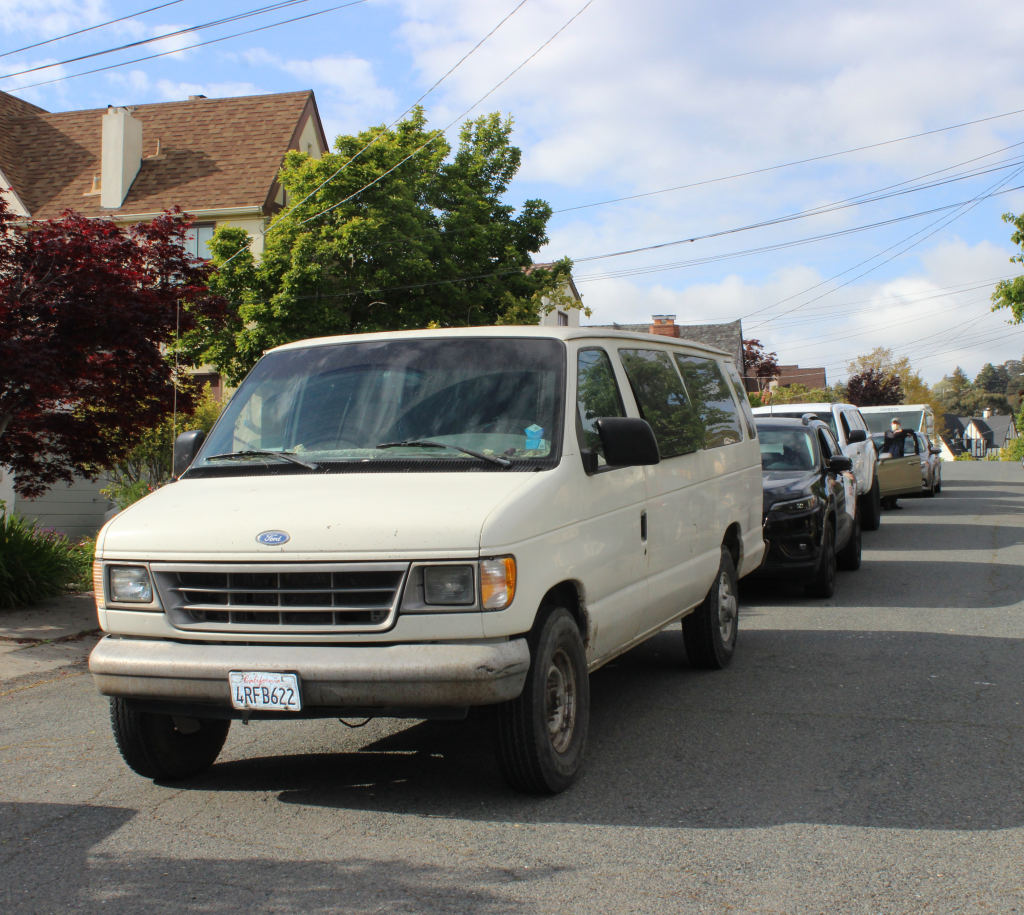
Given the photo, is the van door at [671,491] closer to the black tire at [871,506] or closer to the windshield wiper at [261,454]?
the windshield wiper at [261,454]

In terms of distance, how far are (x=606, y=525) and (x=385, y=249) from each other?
20925mm

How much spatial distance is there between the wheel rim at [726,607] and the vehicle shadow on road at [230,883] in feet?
12.1

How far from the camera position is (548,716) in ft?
15.9

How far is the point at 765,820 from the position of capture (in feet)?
14.9

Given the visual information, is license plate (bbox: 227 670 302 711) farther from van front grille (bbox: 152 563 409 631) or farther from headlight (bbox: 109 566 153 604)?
headlight (bbox: 109 566 153 604)

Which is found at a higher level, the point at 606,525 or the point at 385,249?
the point at 385,249

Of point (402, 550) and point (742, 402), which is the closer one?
point (402, 550)

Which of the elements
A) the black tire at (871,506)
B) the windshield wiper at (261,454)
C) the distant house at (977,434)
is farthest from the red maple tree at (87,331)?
the distant house at (977,434)

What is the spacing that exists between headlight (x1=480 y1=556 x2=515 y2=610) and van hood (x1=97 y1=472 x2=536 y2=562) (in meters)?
0.10

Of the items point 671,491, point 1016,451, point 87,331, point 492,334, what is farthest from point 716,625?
point 1016,451

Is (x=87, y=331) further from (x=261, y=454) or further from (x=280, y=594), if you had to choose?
(x=280, y=594)

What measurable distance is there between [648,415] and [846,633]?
3.55 metres

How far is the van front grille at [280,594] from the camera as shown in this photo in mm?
4418

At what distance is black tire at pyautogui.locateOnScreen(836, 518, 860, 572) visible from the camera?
41.7 ft
